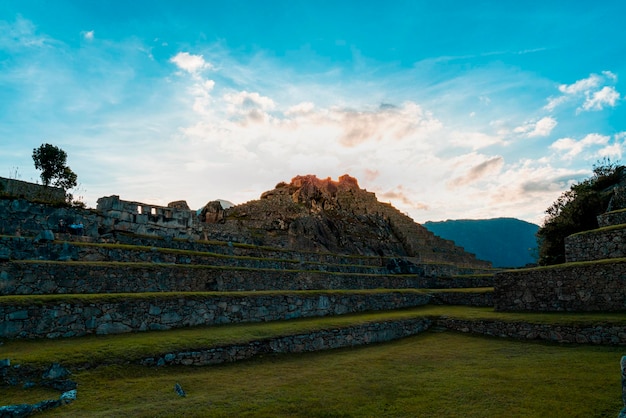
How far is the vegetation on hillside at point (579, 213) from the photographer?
25438 mm

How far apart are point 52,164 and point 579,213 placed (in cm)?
3904

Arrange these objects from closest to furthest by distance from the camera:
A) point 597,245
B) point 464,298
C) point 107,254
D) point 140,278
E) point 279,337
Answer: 1. point 279,337
2. point 140,278
3. point 107,254
4. point 597,245
5. point 464,298

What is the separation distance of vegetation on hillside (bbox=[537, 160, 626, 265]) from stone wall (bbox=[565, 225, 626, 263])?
887 centimetres

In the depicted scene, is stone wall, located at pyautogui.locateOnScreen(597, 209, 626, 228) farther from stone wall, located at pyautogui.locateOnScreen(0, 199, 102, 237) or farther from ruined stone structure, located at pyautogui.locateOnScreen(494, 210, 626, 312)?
stone wall, located at pyautogui.locateOnScreen(0, 199, 102, 237)

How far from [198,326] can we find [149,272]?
3078 millimetres

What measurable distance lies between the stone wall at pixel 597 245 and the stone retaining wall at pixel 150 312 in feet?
33.8

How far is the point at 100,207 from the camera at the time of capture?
21.8 metres

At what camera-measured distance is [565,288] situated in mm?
14273

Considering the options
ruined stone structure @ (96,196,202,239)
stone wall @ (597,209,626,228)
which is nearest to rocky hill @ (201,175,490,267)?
ruined stone structure @ (96,196,202,239)

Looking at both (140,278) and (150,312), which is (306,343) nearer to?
(150,312)

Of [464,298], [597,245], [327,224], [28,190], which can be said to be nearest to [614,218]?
[597,245]

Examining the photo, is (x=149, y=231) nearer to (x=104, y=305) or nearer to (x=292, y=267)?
(x=292, y=267)

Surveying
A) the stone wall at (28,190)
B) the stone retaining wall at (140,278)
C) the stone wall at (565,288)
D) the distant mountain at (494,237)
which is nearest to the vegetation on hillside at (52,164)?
the stone wall at (28,190)

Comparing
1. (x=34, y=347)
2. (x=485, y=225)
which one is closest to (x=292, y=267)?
(x=34, y=347)
